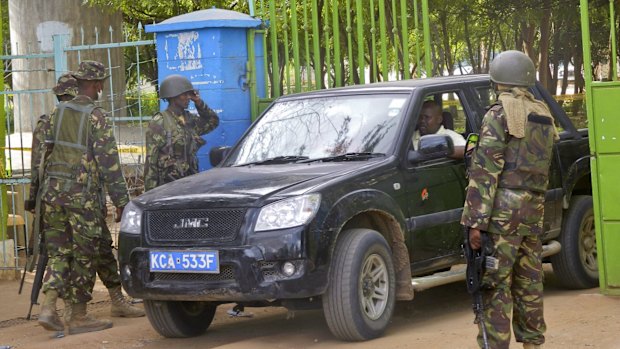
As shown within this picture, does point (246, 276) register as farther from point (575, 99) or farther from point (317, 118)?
point (575, 99)

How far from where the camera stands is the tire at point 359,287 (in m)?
6.93

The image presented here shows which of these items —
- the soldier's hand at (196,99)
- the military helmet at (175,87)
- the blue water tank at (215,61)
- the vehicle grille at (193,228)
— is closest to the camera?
the vehicle grille at (193,228)

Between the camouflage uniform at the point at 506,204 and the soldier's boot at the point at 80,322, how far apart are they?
3.50m

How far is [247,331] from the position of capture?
802 cm

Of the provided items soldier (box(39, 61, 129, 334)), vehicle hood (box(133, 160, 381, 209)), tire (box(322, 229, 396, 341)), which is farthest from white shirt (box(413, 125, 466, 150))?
soldier (box(39, 61, 129, 334))

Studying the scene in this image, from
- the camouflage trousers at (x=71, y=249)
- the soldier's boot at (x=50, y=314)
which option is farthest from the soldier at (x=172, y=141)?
the soldier's boot at (x=50, y=314)

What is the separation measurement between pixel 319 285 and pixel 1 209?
507 centimetres

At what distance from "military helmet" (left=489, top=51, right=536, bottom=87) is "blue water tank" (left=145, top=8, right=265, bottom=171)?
4.67m

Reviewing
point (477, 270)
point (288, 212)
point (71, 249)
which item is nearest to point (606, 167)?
point (477, 270)

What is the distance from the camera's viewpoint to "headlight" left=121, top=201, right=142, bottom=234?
294 inches

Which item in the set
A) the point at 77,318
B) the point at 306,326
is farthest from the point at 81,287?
the point at 306,326

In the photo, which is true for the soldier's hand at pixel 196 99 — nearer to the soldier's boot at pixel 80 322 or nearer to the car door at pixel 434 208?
the soldier's boot at pixel 80 322

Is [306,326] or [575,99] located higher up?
[575,99]

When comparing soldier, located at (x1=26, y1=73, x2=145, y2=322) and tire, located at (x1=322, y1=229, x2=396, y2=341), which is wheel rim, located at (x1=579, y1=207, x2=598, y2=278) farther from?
soldier, located at (x1=26, y1=73, x2=145, y2=322)
